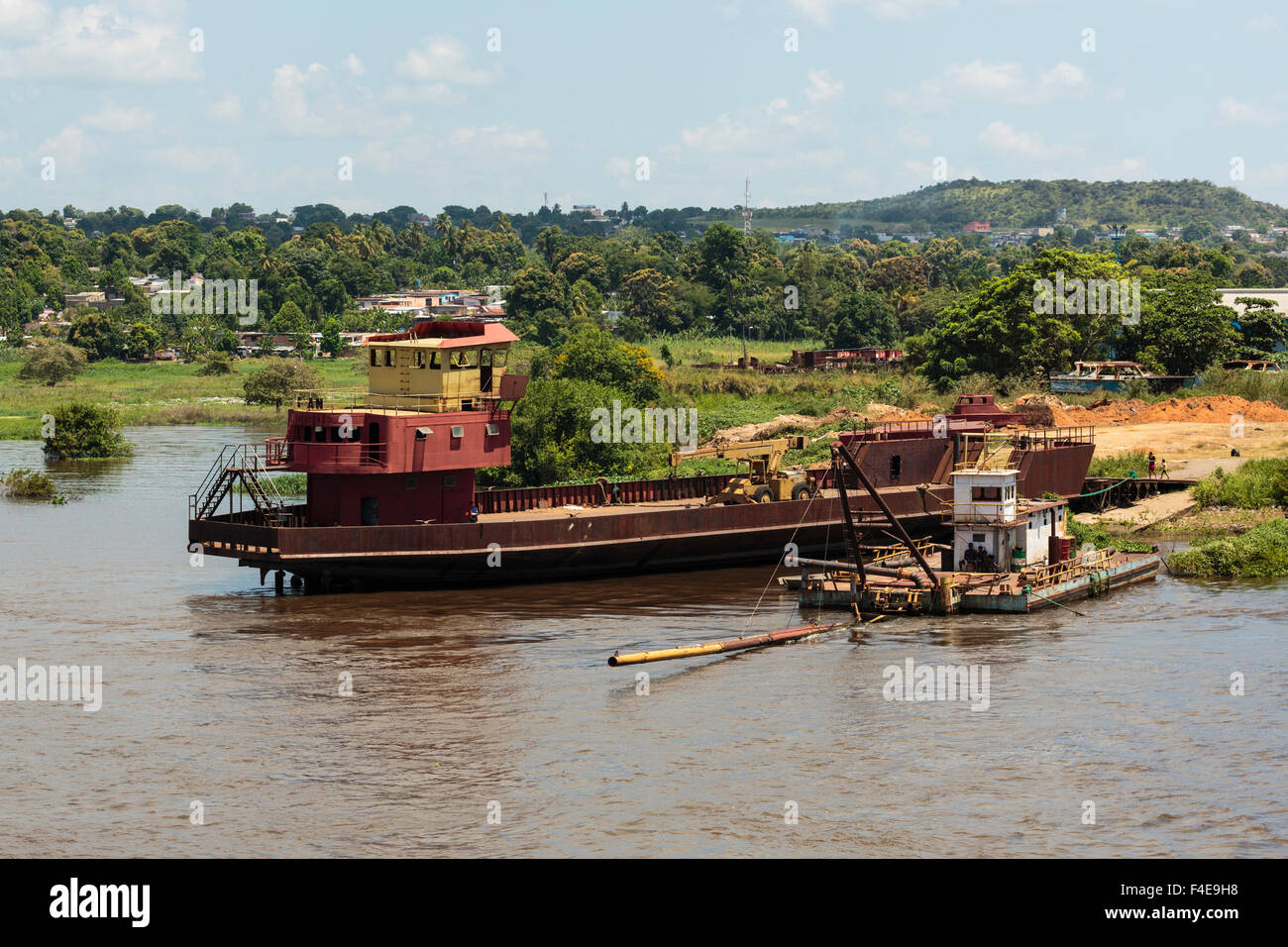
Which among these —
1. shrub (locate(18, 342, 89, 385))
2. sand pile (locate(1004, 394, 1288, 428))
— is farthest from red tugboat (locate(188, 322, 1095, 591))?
shrub (locate(18, 342, 89, 385))

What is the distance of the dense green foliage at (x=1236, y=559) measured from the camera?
48500 mm

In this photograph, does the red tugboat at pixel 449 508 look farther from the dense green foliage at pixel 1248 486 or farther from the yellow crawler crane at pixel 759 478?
the dense green foliage at pixel 1248 486

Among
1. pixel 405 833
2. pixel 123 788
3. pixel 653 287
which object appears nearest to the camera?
pixel 405 833

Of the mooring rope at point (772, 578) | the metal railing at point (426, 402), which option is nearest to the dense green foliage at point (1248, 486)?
the mooring rope at point (772, 578)

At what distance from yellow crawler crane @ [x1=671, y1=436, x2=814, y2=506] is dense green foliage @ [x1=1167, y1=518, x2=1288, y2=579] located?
43.6ft

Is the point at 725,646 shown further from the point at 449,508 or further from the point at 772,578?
the point at 449,508

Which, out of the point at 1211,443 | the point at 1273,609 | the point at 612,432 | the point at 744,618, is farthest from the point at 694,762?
the point at 1211,443

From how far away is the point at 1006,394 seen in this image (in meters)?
90.9

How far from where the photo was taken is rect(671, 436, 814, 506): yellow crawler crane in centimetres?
5397

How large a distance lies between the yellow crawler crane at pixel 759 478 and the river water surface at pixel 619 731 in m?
7.28

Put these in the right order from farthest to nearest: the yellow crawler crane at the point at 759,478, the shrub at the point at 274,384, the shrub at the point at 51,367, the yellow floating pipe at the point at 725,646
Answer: the shrub at the point at 51,367
the shrub at the point at 274,384
the yellow crawler crane at the point at 759,478
the yellow floating pipe at the point at 725,646

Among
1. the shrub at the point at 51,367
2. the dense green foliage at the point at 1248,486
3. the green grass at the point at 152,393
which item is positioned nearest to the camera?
the dense green foliage at the point at 1248,486
